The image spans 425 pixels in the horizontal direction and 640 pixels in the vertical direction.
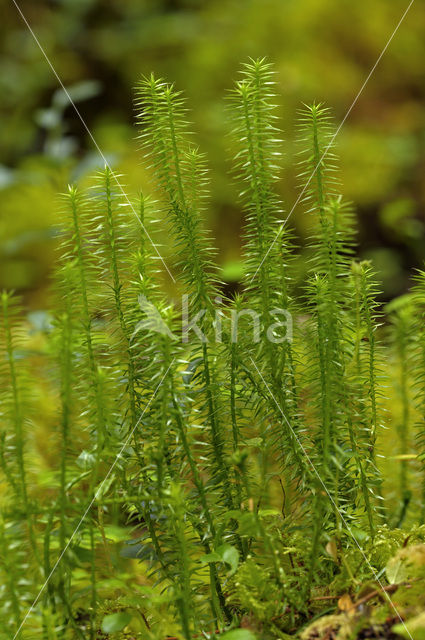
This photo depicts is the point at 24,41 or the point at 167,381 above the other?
the point at 24,41

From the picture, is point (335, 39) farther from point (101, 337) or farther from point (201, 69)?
point (101, 337)

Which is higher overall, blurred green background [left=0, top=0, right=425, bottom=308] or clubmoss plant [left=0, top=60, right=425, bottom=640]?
blurred green background [left=0, top=0, right=425, bottom=308]

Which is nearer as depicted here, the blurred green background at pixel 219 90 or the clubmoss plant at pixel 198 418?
the clubmoss plant at pixel 198 418

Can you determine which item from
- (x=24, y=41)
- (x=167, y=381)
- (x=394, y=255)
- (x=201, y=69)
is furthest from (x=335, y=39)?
(x=167, y=381)

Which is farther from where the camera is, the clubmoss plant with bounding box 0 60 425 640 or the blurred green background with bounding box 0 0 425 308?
the blurred green background with bounding box 0 0 425 308

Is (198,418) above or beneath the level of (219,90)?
beneath

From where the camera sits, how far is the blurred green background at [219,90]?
2291 mm

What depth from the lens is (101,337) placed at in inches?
29.0

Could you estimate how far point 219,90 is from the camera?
2.71 meters

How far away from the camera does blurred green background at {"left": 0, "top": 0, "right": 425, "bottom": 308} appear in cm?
229

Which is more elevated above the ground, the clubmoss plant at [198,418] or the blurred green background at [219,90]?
the blurred green background at [219,90]

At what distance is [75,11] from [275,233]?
302 centimetres

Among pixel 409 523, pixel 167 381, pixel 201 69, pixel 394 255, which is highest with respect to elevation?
pixel 201 69

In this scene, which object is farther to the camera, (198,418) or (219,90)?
(219,90)
